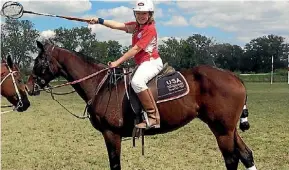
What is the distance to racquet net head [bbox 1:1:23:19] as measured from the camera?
283 inches

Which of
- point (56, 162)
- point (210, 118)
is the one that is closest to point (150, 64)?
point (210, 118)

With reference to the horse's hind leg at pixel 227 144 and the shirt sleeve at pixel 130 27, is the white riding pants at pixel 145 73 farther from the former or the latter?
the horse's hind leg at pixel 227 144

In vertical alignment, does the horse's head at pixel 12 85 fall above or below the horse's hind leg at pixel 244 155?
above

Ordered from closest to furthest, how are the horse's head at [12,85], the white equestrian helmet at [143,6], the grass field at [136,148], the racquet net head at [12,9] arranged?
1. the white equestrian helmet at [143,6]
2. the racquet net head at [12,9]
3. the horse's head at [12,85]
4. the grass field at [136,148]

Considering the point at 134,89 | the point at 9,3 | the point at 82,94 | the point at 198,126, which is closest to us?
the point at 134,89

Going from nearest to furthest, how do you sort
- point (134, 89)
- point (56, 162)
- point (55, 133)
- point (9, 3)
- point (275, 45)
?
point (134, 89) < point (9, 3) < point (56, 162) < point (55, 133) < point (275, 45)

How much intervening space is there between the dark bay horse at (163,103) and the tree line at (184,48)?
62.3 m

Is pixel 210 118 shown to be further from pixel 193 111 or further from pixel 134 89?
pixel 134 89

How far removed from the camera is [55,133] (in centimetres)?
1359

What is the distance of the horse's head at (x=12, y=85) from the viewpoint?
771 cm

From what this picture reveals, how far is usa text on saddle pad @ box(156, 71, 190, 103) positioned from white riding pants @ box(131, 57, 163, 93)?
0.62 ft

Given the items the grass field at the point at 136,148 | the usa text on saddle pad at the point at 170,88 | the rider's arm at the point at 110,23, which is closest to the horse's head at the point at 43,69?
the rider's arm at the point at 110,23

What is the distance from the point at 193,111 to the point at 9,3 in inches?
151

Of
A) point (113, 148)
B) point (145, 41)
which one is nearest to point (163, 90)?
point (145, 41)
